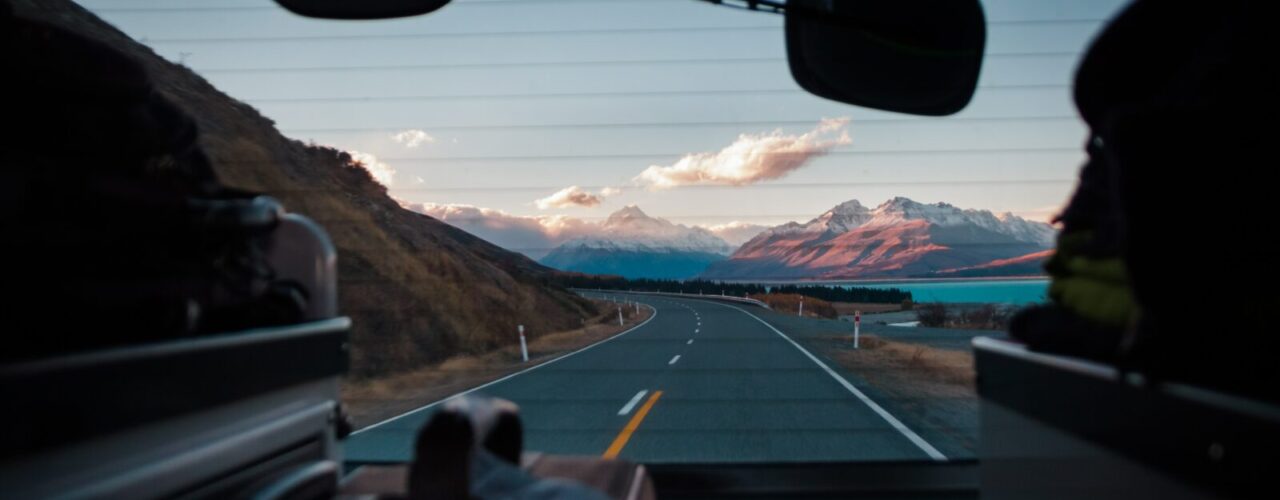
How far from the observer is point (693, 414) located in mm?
5605

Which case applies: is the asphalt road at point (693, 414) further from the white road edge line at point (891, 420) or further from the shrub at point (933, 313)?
the shrub at point (933, 313)

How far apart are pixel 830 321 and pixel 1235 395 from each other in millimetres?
17192

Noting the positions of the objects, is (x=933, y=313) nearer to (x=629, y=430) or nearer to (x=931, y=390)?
(x=931, y=390)

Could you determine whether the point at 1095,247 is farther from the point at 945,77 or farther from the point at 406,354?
the point at 406,354

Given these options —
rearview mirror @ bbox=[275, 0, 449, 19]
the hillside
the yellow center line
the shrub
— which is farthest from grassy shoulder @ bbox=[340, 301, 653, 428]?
the shrub

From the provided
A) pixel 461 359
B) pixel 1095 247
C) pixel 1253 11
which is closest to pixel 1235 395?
pixel 1095 247

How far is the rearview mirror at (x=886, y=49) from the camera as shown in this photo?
1.63 metres

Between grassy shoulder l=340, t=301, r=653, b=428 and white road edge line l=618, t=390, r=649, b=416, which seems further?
white road edge line l=618, t=390, r=649, b=416

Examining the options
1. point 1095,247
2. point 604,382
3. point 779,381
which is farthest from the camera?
point 604,382

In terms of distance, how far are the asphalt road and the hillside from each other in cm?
58

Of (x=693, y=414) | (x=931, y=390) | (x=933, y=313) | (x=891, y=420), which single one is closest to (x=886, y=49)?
(x=933, y=313)

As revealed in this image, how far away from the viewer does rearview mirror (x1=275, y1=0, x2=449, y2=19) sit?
2010mm

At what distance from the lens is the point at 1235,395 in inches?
37.5

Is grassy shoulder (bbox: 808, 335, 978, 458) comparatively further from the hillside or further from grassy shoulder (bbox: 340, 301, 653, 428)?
grassy shoulder (bbox: 340, 301, 653, 428)
